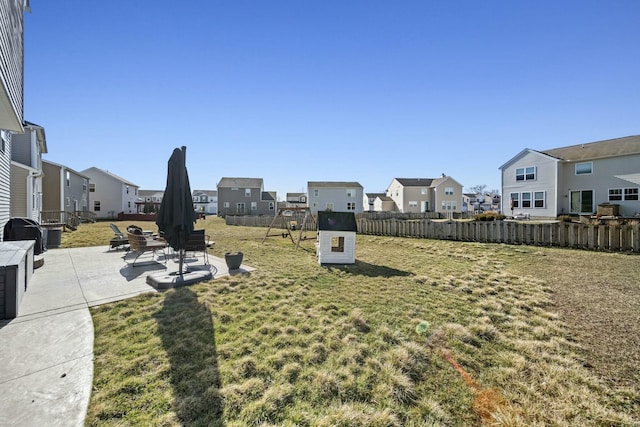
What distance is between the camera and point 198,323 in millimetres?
4234

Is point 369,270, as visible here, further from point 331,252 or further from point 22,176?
point 22,176

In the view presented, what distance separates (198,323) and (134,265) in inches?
190

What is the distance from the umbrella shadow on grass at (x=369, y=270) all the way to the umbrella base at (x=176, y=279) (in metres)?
3.76

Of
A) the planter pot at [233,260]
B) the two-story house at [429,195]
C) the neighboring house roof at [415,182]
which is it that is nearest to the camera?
the planter pot at [233,260]

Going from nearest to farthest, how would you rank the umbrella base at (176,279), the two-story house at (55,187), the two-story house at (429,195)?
the umbrella base at (176,279)
the two-story house at (55,187)
the two-story house at (429,195)

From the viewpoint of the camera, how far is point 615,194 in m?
19.6

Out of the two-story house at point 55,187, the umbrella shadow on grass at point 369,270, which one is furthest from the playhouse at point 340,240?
the two-story house at point 55,187

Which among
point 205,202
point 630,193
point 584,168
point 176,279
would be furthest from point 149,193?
point 630,193

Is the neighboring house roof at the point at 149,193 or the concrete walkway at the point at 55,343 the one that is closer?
the concrete walkway at the point at 55,343

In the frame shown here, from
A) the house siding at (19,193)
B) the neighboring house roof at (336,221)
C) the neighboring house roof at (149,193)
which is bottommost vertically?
the neighboring house roof at (336,221)

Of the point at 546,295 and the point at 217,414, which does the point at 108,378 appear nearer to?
the point at 217,414

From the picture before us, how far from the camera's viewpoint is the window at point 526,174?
23562mm

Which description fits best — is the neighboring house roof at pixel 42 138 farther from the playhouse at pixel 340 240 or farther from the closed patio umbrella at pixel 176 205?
the playhouse at pixel 340 240

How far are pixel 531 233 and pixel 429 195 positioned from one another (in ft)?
122
